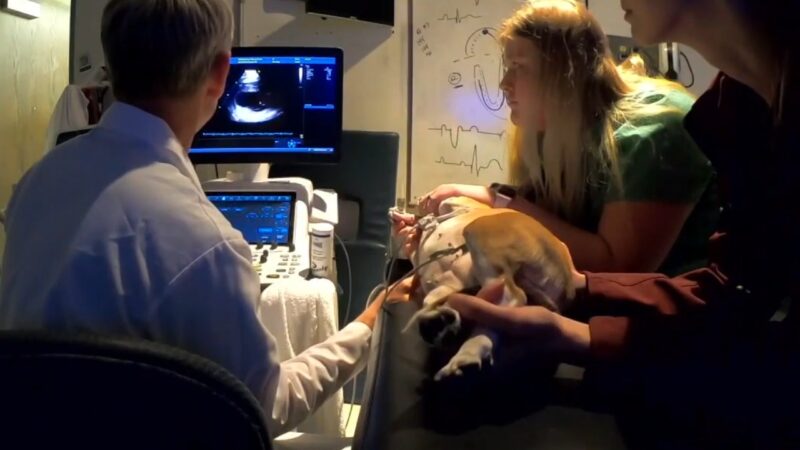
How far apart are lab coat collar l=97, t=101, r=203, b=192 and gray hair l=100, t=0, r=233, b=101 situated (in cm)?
4

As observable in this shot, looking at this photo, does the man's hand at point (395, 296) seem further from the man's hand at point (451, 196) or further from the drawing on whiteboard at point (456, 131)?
the drawing on whiteboard at point (456, 131)

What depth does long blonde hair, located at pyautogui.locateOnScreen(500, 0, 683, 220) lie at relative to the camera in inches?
54.6

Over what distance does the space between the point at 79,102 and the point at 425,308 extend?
68.0 inches

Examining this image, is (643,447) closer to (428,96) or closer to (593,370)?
(593,370)

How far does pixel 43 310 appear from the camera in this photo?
834 millimetres

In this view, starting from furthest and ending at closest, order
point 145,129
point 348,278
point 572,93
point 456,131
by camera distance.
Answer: point 456,131, point 348,278, point 572,93, point 145,129

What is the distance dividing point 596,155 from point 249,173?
1095 millimetres

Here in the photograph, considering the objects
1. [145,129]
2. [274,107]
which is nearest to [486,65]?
[274,107]

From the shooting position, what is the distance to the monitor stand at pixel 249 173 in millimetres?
2074

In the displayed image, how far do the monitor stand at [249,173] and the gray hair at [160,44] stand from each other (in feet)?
3.58

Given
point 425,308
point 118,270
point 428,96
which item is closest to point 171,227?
point 118,270

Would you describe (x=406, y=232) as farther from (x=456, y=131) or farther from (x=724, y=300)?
(x=456, y=131)

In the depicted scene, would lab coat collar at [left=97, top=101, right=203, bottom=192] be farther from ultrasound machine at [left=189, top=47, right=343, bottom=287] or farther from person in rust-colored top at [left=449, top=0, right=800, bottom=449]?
ultrasound machine at [left=189, top=47, right=343, bottom=287]

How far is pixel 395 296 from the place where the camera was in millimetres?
1158
